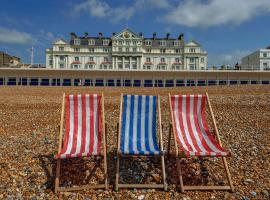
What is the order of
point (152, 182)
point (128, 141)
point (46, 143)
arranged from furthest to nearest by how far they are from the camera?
1. point (46, 143)
2. point (128, 141)
3. point (152, 182)

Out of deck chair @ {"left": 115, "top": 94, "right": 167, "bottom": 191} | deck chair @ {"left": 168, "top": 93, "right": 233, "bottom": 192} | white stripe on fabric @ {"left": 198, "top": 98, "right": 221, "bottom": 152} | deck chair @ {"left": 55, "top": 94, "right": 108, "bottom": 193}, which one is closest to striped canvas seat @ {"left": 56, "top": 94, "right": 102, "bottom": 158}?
deck chair @ {"left": 55, "top": 94, "right": 108, "bottom": 193}

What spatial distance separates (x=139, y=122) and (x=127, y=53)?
5075 cm

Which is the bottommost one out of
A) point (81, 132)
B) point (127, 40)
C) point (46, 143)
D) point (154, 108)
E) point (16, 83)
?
point (46, 143)

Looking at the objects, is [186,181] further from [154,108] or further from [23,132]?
[23,132]

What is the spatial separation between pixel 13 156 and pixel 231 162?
12.8 ft

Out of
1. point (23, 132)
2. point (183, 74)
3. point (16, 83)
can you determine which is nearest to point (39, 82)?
point (16, 83)

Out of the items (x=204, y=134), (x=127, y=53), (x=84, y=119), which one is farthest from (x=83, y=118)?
(x=127, y=53)

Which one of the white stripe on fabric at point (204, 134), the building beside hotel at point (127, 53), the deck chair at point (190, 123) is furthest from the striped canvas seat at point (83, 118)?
the building beside hotel at point (127, 53)

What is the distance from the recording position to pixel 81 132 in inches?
151

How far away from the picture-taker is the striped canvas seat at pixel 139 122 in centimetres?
376

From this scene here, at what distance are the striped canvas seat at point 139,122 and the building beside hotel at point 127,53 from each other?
50.2 meters

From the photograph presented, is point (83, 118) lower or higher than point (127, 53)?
lower

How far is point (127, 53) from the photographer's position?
2106 inches

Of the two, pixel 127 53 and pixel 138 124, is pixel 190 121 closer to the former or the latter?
pixel 138 124
